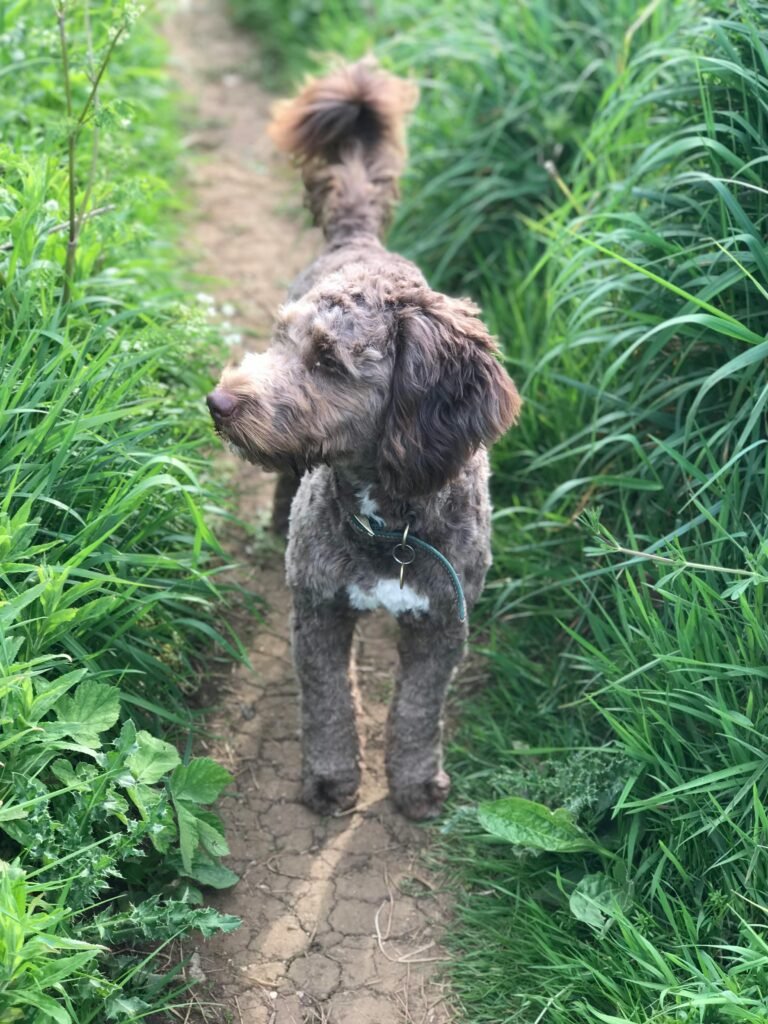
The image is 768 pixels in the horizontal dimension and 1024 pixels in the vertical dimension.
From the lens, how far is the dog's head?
2.80 meters

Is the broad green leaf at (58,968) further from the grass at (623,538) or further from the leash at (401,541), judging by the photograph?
the leash at (401,541)

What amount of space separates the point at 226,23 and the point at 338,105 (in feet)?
15.1

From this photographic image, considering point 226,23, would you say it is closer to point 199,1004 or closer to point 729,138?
point 729,138

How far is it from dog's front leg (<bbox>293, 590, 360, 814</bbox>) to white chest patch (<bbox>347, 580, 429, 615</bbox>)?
7 centimetres

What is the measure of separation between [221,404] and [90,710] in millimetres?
879

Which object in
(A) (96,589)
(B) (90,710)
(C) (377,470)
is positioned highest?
(C) (377,470)

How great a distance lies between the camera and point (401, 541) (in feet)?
9.89

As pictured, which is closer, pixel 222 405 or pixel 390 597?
pixel 222 405

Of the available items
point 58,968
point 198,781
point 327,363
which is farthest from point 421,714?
point 58,968

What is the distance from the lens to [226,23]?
813cm

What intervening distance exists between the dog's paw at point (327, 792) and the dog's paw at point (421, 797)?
0.48 feet

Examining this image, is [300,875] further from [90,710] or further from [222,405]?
[222,405]

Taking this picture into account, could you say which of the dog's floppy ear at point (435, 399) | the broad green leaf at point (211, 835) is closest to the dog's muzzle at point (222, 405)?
the dog's floppy ear at point (435, 399)

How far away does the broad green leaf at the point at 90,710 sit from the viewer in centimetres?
272
